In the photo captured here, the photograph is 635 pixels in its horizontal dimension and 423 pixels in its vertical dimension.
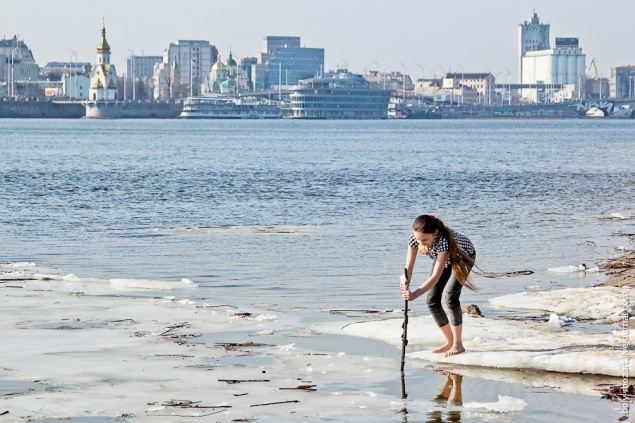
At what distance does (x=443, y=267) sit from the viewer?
437 inches

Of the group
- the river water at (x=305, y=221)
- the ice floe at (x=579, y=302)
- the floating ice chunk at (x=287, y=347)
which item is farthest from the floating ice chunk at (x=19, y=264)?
the floating ice chunk at (x=287, y=347)

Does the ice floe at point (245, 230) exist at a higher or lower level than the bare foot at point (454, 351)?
lower

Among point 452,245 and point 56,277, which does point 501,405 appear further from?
point 56,277

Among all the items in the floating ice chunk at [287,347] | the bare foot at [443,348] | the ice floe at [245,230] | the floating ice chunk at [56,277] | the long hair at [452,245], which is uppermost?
the long hair at [452,245]

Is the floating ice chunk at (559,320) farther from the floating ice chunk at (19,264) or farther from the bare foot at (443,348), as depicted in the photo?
the floating ice chunk at (19,264)

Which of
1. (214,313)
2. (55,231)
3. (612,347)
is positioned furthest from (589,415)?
(55,231)

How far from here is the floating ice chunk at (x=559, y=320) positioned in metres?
13.4

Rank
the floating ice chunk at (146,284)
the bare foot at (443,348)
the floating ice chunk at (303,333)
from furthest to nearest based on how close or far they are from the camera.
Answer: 1. the floating ice chunk at (146,284)
2. the floating ice chunk at (303,333)
3. the bare foot at (443,348)

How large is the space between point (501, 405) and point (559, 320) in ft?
12.9

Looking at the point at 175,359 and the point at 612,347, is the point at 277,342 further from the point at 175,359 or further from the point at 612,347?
the point at 612,347

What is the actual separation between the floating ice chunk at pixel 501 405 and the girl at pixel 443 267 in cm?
129

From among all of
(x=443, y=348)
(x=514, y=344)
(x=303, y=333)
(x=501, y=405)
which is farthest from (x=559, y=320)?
(x=501, y=405)

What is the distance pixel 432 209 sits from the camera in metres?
35.9

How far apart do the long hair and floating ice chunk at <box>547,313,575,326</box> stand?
2539 mm
